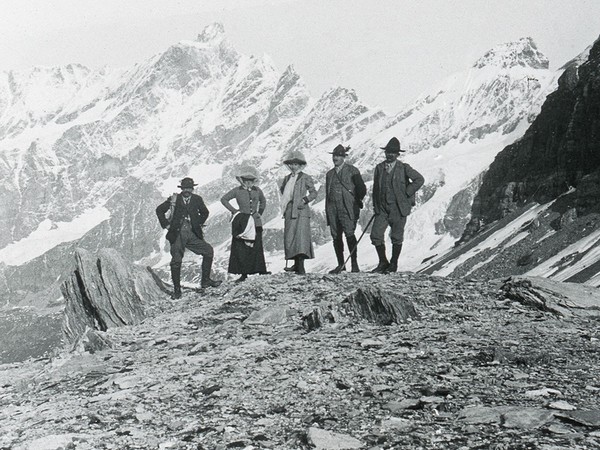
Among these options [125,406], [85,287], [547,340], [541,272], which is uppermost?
[85,287]

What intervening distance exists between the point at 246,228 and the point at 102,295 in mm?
3379

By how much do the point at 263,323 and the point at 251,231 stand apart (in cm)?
447

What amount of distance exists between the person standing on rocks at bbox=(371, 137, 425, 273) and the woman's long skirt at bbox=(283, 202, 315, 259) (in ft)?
4.96

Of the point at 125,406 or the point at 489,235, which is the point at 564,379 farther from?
the point at 489,235

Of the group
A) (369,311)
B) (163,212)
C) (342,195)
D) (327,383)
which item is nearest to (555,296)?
(369,311)

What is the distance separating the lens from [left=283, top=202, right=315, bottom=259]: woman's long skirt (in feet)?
49.8

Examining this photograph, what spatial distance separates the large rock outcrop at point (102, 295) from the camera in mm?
13516

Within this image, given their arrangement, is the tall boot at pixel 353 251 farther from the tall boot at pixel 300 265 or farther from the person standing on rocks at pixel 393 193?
the tall boot at pixel 300 265

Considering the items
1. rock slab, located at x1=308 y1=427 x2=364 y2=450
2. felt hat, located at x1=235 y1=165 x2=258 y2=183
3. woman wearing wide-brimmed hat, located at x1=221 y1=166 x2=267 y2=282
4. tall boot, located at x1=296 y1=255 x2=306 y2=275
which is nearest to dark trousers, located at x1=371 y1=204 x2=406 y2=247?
tall boot, located at x1=296 y1=255 x2=306 y2=275

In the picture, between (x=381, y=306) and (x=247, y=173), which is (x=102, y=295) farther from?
(x=381, y=306)

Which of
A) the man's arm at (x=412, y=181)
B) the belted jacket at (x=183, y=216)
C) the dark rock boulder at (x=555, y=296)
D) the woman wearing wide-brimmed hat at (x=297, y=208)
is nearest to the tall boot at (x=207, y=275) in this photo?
the belted jacket at (x=183, y=216)

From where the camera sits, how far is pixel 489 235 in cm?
8138

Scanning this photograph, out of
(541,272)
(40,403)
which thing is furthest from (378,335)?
(541,272)

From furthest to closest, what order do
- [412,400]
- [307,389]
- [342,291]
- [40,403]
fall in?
[342,291] → [40,403] → [307,389] → [412,400]
